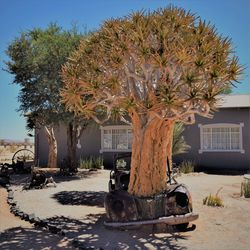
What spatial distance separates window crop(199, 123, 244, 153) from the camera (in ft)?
67.8

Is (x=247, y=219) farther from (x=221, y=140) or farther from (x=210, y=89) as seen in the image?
(x=221, y=140)

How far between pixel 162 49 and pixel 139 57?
55 cm

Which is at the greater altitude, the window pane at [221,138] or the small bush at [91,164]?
the window pane at [221,138]

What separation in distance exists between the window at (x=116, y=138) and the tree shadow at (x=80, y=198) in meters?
10.1

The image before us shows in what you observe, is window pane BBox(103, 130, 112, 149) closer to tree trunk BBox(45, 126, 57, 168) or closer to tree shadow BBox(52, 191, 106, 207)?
tree trunk BBox(45, 126, 57, 168)

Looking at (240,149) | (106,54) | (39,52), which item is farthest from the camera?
(240,149)

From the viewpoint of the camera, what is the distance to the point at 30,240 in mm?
7180

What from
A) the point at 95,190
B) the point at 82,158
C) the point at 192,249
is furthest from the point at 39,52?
the point at 192,249

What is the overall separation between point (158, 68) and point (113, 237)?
3.76 m

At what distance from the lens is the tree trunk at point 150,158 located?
8266mm

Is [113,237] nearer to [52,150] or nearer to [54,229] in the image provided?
[54,229]

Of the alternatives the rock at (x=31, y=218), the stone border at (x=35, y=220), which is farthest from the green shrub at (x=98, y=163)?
the rock at (x=31, y=218)

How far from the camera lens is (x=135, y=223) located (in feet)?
A: 24.9

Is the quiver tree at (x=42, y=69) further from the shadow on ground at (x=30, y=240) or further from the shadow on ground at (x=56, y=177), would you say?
the shadow on ground at (x=30, y=240)
